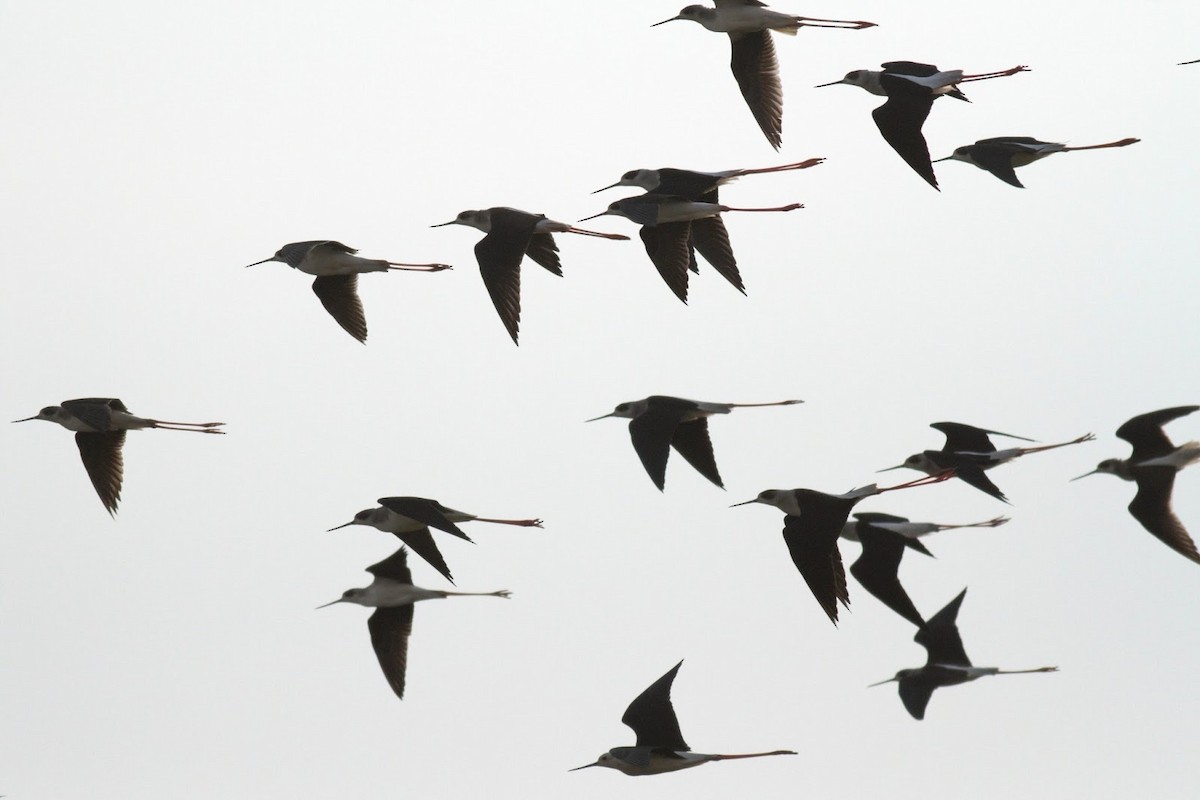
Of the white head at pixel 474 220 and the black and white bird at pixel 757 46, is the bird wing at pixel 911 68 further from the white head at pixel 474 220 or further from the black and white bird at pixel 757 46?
the white head at pixel 474 220

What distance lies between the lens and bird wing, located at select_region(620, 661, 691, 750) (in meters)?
12.4

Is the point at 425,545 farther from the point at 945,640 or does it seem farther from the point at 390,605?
the point at 945,640

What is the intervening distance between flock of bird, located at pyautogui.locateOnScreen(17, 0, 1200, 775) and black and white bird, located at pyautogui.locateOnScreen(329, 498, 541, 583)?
1 cm

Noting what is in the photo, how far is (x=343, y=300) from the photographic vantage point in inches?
552

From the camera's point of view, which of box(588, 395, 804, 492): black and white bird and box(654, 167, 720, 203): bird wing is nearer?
box(588, 395, 804, 492): black and white bird

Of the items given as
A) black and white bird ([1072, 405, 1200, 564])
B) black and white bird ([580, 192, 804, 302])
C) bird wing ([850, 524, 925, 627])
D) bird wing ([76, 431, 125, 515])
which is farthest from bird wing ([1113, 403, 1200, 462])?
bird wing ([76, 431, 125, 515])

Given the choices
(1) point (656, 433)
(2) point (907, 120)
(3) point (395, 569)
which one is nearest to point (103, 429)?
(3) point (395, 569)

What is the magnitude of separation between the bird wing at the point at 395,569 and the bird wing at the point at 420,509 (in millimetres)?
1004

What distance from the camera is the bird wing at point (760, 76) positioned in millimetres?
13078

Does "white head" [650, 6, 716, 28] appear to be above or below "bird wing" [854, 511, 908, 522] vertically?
above

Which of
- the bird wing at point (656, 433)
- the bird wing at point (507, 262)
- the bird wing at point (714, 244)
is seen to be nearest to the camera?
the bird wing at point (656, 433)

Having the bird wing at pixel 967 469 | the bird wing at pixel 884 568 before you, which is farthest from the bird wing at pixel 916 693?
the bird wing at pixel 967 469

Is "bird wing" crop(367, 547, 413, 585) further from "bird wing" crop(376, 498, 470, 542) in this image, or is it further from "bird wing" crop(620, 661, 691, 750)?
"bird wing" crop(620, 661, 691, 750)

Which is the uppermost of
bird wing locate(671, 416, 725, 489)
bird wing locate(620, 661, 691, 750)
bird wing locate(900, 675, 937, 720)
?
bird wing locate(671, 416, 725, 489)
